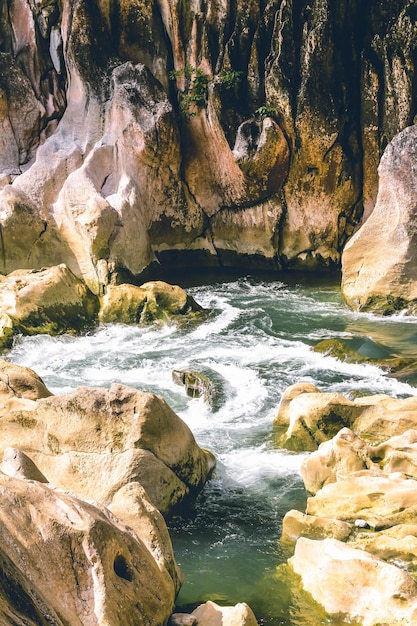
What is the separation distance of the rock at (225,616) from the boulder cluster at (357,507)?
941 millimetres

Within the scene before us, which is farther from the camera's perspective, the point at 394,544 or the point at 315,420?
the point at 315,420

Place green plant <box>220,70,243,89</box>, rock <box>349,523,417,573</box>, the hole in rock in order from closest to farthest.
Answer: the hole in rock → rock <box>349,523,417,573</box> → green plant <box>220,70,243,89</box>

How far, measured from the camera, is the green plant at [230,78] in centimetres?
1953

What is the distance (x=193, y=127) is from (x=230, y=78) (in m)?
1.65

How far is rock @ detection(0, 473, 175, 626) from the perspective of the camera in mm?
4250

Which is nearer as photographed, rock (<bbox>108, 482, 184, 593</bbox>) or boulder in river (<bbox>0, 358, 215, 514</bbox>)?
rock (<bbox>108, 482, 184, 593</bbox>)

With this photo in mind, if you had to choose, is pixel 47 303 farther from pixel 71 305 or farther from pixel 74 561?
pixel 74 561

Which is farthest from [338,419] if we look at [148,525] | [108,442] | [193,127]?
[193,127]

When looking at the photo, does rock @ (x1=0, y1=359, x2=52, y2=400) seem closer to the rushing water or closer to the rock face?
the rock face

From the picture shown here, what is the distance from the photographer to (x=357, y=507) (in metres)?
7.06

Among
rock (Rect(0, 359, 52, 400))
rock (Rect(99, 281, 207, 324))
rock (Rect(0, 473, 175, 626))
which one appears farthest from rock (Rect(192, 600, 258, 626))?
rock (Rect(99, 281, 207, 324))

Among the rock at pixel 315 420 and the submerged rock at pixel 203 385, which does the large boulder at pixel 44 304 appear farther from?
the rock at pixel 315 420

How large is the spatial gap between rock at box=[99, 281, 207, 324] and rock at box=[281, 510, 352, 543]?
8384 mm

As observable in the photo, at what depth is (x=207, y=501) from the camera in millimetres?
8102
